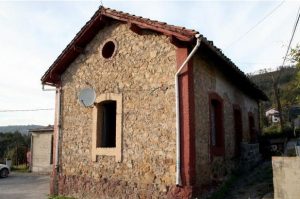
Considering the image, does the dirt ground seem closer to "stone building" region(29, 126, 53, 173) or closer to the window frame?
the window frame

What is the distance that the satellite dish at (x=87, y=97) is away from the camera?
1019cm

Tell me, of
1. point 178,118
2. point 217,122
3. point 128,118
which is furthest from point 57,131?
point 217,122

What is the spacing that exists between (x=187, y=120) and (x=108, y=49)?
3.88 metres

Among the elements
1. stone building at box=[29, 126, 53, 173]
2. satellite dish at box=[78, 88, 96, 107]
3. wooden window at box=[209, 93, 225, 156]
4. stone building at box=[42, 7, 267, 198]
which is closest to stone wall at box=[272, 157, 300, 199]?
stone building at box=[42, 7, 267, 198]

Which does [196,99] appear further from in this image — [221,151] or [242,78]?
[242,78]

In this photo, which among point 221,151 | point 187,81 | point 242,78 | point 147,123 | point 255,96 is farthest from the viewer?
point 255,96

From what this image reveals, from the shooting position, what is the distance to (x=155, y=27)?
868cm

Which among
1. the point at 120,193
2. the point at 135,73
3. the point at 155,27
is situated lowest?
the point at 120,193

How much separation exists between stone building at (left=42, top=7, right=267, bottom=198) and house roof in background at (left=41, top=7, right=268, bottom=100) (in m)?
0.03

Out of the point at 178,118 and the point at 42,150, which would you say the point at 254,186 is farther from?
the point at 42,150

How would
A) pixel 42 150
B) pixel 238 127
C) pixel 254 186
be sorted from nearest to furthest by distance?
1. pixel 254 186
2. pixel 238 127
3. pixel 42 150

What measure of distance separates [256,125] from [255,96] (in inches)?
66.7

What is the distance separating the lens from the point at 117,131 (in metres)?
9.30

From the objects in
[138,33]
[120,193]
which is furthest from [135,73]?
[120,193]
